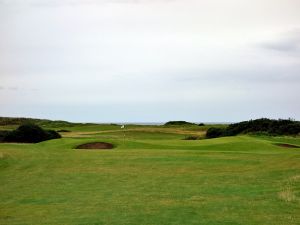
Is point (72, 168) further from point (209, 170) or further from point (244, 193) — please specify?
point (244, 193)

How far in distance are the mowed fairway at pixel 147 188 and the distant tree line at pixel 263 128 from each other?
36514mm

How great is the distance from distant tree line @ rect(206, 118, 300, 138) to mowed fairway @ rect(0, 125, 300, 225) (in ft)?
120

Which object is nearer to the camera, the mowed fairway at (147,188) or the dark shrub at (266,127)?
the mowed fairway at (147,188)

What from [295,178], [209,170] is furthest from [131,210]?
[209,170]

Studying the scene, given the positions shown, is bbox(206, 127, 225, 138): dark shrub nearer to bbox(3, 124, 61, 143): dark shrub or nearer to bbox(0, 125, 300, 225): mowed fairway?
bbox(3, 124, 61, 143): dark shrub

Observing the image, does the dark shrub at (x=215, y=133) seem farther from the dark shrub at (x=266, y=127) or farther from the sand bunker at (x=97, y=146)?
the sand bunker at (x=97, y=146)

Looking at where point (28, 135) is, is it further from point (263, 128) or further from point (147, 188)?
point (147, 188)

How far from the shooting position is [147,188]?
24.2 m

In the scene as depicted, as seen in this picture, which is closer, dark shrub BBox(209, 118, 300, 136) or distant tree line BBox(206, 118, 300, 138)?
dark shrub BBox(209, 118, 300, 136)

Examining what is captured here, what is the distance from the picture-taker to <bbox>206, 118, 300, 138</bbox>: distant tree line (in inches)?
2864

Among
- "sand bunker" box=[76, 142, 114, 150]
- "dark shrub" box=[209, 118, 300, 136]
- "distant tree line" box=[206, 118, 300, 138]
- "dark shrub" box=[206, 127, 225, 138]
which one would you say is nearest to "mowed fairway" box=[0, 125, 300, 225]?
"sand bunker" box=[76, 142, 114, 150]

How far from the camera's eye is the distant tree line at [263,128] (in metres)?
72.8

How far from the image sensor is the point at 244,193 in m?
21.3

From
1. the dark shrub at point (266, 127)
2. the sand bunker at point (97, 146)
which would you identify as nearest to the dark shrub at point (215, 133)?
the dark shrub at point (266, 127)
